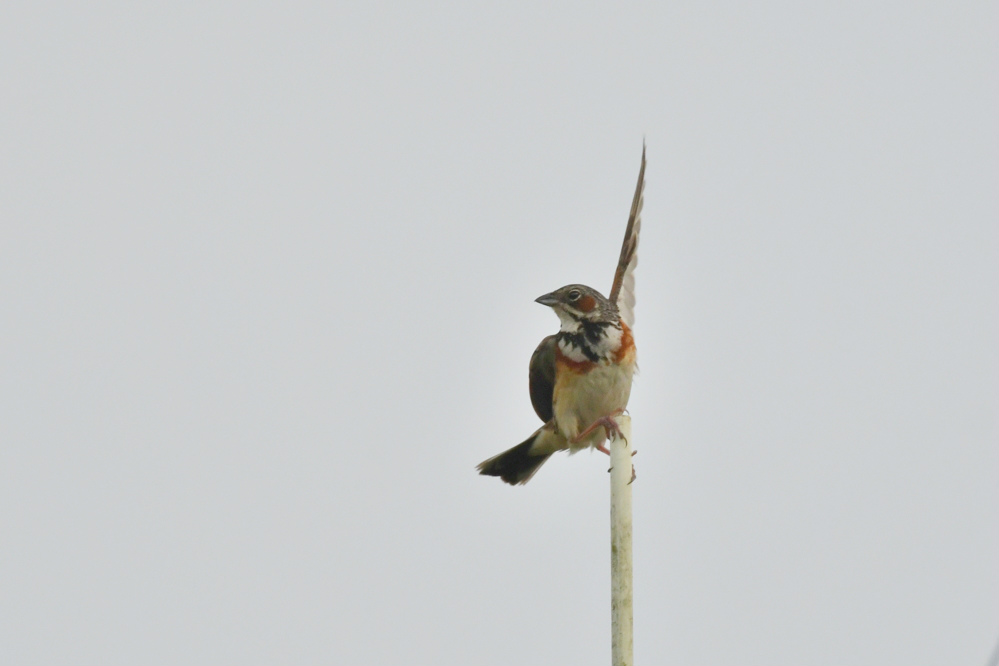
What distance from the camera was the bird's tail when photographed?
1106cm

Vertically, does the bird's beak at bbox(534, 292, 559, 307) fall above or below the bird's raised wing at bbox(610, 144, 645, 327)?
below

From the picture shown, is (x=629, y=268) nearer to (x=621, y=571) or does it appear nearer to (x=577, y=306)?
(x=577, y=306)

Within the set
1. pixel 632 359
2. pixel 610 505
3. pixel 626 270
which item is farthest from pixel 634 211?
pixel 610 505

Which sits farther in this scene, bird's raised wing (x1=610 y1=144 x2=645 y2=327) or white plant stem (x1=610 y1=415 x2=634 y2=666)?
bird's raised wing (x1=610 y1=144 x2=645 y2=327)

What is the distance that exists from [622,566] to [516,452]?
15.6 feet

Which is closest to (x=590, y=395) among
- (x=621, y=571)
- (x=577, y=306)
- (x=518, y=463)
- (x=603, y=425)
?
(x=603, y=425)

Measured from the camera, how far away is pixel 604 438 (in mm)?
10586

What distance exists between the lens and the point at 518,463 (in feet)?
36.5

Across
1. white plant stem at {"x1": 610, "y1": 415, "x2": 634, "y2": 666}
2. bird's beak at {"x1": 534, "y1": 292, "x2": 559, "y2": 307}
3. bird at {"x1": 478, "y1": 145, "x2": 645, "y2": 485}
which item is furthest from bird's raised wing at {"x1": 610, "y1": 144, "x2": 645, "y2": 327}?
white plant stem at {"x1": 610, "y1": 415, "x2": 634, "y2": 666}

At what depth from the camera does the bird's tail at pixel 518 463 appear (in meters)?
11.1

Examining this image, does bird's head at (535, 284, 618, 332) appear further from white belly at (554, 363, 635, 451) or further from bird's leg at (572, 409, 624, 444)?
bird's leg at (572, 409, 624, 444)

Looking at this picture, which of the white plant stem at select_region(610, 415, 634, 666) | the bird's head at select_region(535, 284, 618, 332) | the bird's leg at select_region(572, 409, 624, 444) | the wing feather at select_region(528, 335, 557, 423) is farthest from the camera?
the wing feather at select_region(528, 335, 557, 423)

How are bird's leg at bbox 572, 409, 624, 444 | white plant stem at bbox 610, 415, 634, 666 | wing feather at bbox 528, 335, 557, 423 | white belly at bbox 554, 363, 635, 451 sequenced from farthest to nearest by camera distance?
wing feather at bbox 528, 335, 557, 423
white belly at bbox 554, 363, 635, 451
bird's leg at bbox 572, 409, 624, 444
white plant stem at bbox 610, 415, 634, 666

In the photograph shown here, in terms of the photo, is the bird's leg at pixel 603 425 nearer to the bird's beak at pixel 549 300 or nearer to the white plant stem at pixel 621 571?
the bird's beak at pixel 549 300
